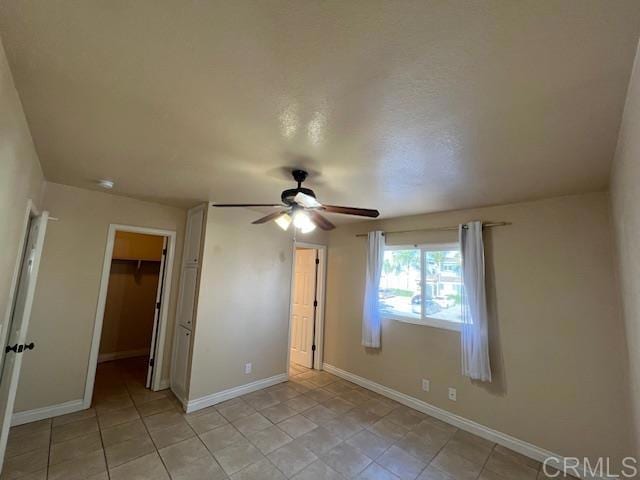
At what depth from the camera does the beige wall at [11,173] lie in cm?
135

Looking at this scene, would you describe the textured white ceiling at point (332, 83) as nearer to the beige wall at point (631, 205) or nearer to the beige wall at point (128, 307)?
the beige wall at point (631, 205)

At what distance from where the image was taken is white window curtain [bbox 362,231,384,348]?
3.97 meters

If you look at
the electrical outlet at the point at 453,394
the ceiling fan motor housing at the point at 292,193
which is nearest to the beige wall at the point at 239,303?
the ceiling fan motor housing at the point at 292,193

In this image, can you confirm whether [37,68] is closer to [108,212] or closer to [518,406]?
[108,212]

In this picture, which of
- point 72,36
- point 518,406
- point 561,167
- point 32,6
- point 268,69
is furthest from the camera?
point 518,406

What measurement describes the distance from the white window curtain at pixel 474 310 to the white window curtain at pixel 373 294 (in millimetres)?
1162

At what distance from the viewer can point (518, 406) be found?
2787 mm

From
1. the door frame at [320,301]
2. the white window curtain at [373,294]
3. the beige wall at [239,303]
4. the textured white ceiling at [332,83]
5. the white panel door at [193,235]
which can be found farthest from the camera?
the door frame at [320,301]

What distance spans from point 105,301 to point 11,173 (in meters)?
2.38

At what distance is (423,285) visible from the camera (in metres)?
3.68

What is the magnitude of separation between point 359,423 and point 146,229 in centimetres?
359

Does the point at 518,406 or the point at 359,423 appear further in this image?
the point at 359,423

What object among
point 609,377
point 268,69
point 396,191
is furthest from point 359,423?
point 268,69

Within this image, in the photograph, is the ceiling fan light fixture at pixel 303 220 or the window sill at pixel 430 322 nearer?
the ceiling fan light fixture at pixel 303 220
